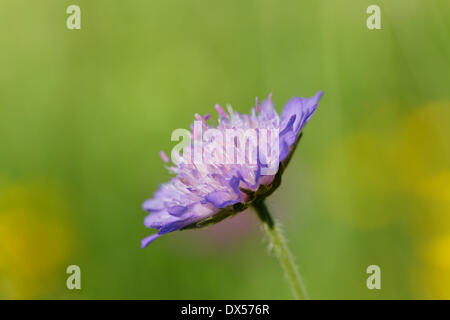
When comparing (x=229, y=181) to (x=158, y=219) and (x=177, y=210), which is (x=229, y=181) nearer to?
(x=177, y=210)

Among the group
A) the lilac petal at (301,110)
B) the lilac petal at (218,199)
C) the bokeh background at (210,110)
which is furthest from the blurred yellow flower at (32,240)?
the lilac petal at (301,110)

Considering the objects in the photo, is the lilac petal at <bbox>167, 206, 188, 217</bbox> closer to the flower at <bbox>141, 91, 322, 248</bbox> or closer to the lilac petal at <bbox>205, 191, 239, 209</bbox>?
the flower at <bbox>141, 91, 322, 248</bbox>

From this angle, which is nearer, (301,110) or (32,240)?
(301,110)

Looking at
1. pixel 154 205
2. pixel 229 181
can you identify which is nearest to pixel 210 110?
pixel 154 205

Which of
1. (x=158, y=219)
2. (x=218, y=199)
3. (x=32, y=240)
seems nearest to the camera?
(x=218, y=199)

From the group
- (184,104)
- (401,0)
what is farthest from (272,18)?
(401,0)

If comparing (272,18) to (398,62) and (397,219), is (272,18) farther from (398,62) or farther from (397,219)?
(397,219)

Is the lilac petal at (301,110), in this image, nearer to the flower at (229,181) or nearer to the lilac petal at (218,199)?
the flower at (229,181)

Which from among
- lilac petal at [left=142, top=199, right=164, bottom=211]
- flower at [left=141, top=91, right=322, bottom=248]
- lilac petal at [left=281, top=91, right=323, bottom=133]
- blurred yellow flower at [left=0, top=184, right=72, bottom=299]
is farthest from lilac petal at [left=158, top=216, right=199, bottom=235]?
blurred yellow flower at [left=0, top=184, right=72, bottom=299]
